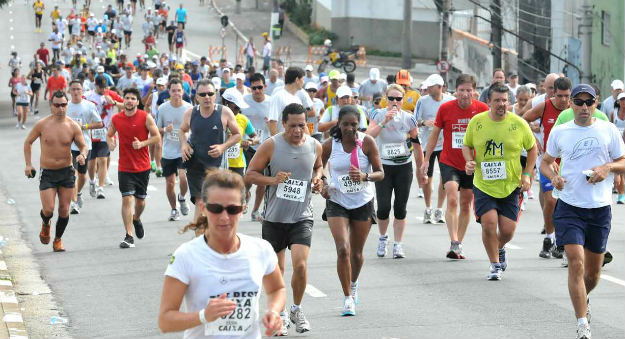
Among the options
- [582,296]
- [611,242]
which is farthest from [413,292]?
[611,242]

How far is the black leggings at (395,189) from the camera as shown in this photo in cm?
1395

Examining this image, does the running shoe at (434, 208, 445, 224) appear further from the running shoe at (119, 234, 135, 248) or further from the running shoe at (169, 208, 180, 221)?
the running shoe at (119, 234, 135, 248)

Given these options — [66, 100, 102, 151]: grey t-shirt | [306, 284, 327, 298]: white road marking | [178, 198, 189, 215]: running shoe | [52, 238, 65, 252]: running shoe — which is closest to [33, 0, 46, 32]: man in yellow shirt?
[66, 100, 102, 151]: grey t-shirt

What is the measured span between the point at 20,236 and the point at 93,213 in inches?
87.0

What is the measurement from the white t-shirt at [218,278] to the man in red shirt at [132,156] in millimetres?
9454

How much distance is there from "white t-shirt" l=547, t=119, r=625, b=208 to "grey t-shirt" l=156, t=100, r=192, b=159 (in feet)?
25.9

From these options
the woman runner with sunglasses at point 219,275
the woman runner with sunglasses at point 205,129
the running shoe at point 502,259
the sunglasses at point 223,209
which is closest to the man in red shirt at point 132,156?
the woman runner with sunglasses at point 205,129

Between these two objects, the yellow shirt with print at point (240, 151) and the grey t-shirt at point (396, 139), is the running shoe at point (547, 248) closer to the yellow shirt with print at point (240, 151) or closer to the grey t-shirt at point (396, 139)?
the grey t-shirt at point (396, 139)

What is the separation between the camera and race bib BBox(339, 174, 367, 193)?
11.0 metres

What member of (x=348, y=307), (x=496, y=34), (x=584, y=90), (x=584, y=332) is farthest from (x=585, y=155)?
(x=496, y=34)

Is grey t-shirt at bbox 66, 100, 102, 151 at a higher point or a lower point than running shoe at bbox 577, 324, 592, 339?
higher

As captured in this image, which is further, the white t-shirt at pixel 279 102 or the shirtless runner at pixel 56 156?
the white t-shirt at pixel 279 102

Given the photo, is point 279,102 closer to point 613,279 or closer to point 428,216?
point 428,216

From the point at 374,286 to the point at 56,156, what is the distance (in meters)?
4.30
